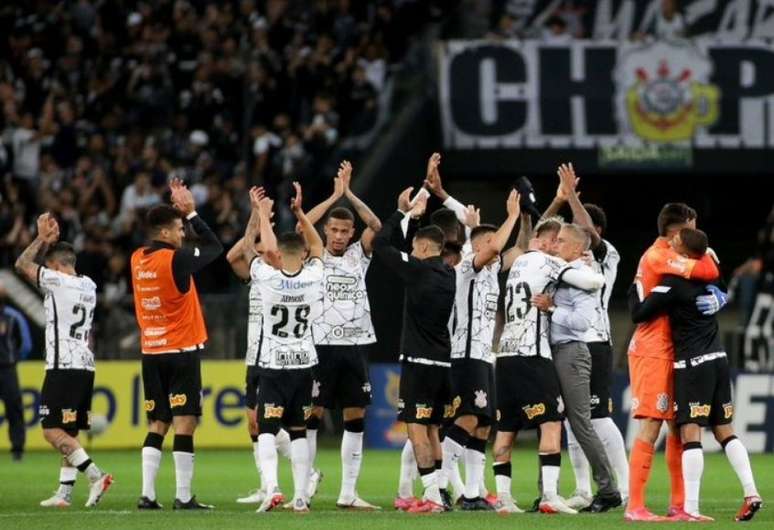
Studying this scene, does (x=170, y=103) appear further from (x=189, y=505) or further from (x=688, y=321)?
(x=688, y=321)

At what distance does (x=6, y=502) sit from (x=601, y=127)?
14.4m

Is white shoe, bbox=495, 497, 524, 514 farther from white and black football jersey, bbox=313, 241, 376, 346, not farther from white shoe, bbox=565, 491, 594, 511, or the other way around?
white and black football jersey, bbox=313, 241, 376, 346

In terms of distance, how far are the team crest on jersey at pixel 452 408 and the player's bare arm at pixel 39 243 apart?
3677 millimetres

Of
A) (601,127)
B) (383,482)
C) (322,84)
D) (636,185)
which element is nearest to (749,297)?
(601,127)

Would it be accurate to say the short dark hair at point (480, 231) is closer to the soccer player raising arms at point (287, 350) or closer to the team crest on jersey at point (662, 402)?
the soccer player raising arms at point (287, 350)

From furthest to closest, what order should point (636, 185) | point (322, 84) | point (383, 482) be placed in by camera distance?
point (636, 185), point (322, 84), point (383, 482)

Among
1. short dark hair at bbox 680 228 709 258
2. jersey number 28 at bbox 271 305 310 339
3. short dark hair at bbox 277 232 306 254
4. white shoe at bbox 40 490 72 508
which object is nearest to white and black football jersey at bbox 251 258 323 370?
jersey number 28 at bbox 271 305 310 339

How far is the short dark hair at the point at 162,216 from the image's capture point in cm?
1536

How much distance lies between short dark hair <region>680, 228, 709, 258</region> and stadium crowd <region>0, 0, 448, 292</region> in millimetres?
13122

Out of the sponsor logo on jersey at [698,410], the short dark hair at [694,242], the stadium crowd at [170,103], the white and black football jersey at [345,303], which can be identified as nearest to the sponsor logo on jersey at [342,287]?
the white and black football jersey at [345,303]

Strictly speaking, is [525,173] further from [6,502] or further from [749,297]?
[6,502]

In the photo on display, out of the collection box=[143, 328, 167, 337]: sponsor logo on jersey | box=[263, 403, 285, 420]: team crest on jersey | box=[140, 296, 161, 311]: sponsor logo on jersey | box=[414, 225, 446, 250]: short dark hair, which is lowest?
box=[263, 403, 285, 420]: team crest on jersey

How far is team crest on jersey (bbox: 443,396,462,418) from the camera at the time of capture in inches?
605

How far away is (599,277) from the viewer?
14.6 metres
